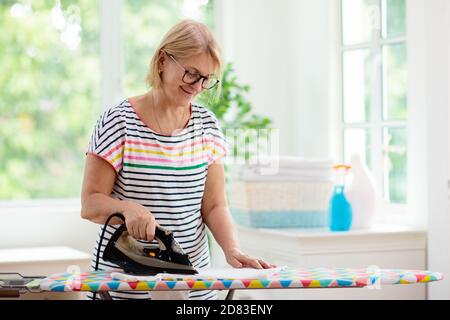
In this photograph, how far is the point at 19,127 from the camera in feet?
13.6

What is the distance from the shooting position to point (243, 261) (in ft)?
6.76

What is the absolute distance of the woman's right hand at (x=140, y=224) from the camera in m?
1.84

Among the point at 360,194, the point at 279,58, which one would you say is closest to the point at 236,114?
the point at 279,58

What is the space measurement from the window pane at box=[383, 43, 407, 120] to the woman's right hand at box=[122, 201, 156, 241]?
6.32 feet

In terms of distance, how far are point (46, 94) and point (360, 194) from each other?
168 cm

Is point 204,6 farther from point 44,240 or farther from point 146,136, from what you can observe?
point 146,136

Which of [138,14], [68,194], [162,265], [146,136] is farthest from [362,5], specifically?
[162,265]

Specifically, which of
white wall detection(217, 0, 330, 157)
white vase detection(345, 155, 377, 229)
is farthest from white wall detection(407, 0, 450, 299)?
white wall detection(217, 0, 330, 157)

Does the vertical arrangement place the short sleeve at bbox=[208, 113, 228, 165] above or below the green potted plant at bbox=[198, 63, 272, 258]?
below

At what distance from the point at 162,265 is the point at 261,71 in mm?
2386

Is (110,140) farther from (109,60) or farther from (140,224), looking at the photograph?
(109,60)

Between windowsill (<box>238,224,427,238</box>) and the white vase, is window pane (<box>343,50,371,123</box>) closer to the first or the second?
the white vase

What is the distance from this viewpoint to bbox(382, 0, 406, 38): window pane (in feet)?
11.6
